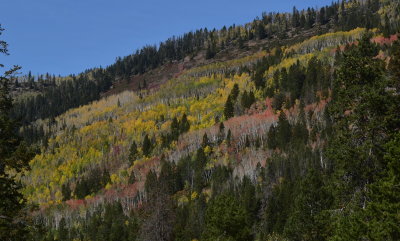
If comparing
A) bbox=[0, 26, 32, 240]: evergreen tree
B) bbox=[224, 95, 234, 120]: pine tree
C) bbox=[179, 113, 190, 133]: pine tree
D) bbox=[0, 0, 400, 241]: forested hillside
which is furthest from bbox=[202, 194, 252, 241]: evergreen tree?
bbox=[179, 113, 190, 133]: pine tree

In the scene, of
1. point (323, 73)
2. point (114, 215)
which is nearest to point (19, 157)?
point (114, 215)

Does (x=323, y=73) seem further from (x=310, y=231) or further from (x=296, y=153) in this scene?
(x=310, y=231)

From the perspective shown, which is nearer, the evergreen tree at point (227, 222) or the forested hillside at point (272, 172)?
the forested hillside at point (272, 172)

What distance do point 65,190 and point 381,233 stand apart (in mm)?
170494

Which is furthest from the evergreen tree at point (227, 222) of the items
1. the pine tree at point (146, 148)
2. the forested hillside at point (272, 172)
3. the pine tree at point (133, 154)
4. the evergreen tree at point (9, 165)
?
the pine tree at point (133, 154)

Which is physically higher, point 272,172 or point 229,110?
point 229,110

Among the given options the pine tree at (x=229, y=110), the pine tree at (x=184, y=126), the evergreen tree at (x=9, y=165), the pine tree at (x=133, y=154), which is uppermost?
the evergreen tree at (x=9, y=165)

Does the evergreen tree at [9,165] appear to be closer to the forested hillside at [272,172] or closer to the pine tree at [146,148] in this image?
the forested hillside at [272,172]

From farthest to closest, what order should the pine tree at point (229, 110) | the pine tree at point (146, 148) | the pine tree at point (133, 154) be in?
the pine tree at point (133, 154) → the pine tree at point (146, 148) → the pine tree at point (229, 110)

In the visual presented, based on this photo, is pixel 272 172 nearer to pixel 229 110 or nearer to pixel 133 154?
pixel 229 110

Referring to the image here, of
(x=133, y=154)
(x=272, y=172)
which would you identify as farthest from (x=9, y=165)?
(x=133, y=154)

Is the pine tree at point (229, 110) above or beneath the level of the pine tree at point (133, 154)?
above

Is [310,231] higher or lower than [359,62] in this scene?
lower

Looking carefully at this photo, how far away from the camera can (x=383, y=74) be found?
23.6 m
